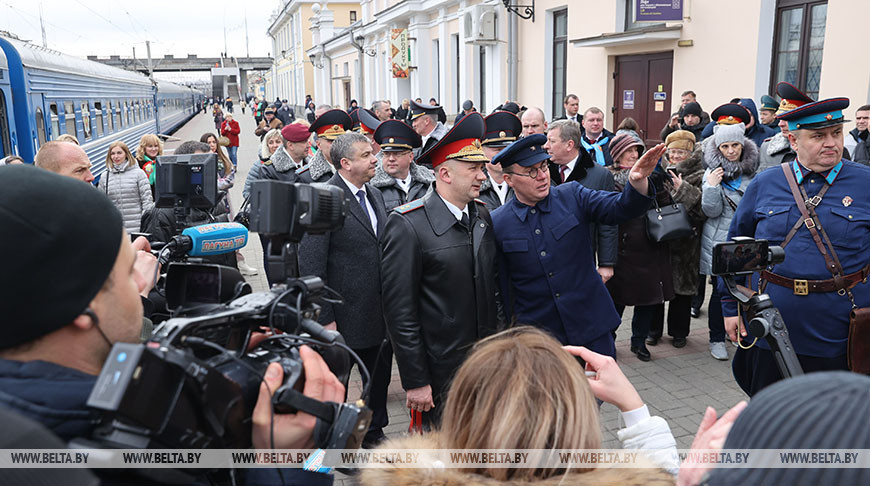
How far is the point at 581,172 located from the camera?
16.3ft

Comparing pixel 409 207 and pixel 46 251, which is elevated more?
pixel 46 251

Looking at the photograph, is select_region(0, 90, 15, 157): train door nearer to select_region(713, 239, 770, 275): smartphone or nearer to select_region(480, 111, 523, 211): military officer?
select_region(480, 111, 523, 211): military officer

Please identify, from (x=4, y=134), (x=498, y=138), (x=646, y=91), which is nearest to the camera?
(x=498, y=138)

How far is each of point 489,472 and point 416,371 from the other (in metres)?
1.90

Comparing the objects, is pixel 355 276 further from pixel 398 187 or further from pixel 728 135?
pixel 728 135

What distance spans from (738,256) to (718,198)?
237cm

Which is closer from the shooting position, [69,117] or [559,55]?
[69,117]

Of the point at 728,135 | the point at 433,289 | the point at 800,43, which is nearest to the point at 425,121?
the point at 728,135

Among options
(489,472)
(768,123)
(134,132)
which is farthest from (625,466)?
(134,132)

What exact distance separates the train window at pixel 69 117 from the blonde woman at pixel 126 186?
5.66m

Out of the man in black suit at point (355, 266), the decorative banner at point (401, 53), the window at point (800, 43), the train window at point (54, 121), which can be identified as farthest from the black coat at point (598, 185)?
the decorative banner at point (401, 53)

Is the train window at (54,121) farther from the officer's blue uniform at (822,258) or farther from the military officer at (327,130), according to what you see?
the officer's blue uniform at (822,258)

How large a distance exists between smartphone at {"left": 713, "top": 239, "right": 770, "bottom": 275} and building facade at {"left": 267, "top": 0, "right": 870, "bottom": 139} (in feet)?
20.6

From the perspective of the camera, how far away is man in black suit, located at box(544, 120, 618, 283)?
4680mm
